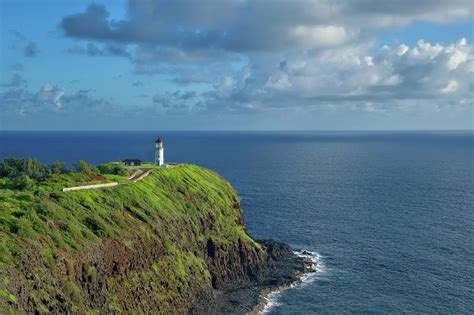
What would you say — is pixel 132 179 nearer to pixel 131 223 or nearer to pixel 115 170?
pixel 115 170

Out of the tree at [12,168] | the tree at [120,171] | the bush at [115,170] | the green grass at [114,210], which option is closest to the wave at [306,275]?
the green grass at [114,210]

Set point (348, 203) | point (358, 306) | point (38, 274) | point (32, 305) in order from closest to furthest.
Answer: point (32, 305), point (38, 274), point (358, 306), point (348, 203)

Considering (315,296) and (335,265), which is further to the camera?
(335,265)

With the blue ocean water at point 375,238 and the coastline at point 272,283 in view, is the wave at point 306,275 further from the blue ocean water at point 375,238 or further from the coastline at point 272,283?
the blue ocean water at point 375,238

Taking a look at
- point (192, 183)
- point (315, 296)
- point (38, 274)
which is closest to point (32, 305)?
point (38, 274)

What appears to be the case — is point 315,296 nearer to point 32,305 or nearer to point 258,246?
point 258,246

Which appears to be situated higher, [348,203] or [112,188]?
[112,188]
